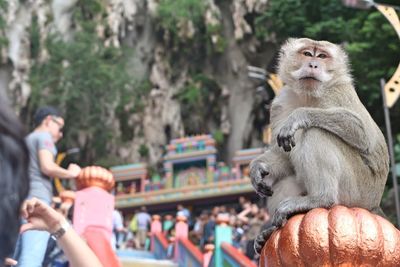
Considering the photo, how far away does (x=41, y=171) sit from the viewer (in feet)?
13.1

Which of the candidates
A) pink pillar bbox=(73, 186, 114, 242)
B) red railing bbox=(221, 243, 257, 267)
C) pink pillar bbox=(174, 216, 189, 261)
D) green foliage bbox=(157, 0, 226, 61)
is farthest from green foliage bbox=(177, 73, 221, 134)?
pink pillar bbox=(73, 186, 114, 242)

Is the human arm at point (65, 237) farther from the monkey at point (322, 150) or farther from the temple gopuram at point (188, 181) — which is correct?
the temple gopuram at point (188, 181)

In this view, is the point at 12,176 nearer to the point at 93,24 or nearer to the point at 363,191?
the point at 363,191

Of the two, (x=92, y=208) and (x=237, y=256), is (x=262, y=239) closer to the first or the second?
(x=92, y=208)

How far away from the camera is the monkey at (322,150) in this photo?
256 cm

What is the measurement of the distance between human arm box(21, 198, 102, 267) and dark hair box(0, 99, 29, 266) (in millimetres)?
912

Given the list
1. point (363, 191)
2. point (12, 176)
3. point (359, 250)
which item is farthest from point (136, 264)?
point (12, 176)

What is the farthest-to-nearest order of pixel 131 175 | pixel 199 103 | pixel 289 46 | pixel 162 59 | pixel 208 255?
pixel 162 59, pixel 199 103, pixel 131 175, pixel 208 255, pixel 289 46

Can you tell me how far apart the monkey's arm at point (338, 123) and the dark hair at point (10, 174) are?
5.73ft

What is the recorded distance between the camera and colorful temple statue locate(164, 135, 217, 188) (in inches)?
854

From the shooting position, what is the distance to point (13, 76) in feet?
77.3

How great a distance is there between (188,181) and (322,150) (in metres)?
19.2

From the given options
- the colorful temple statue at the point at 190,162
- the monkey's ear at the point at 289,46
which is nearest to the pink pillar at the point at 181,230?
the monkey's ear at the point at 289,46

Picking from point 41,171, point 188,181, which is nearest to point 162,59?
point 188,181
